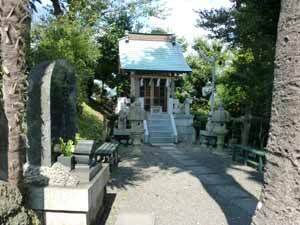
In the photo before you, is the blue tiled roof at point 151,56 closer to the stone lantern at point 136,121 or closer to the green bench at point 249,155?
the stone lantern at point 136,121

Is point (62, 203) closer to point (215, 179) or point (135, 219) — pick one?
point (135, 219)

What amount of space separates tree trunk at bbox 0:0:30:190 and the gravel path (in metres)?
2.04

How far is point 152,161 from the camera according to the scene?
34.5 ft

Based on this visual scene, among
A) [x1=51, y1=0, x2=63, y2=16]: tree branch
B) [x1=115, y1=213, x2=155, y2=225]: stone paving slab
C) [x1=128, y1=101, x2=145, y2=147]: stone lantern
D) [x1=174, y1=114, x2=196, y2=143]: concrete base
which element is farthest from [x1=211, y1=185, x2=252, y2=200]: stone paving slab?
[x1=51, y1=0, x2=63, y2=16]: tree branch

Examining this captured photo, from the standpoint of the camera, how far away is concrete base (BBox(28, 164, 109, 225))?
14.2ft

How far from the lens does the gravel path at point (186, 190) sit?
5.46m

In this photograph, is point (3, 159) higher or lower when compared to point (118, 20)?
lower

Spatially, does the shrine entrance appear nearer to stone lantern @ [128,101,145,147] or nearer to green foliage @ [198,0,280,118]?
stone lantern @ [128,101,145,147]

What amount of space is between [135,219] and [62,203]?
1.34 metres

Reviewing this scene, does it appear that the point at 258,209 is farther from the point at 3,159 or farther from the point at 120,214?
the point at 3,159

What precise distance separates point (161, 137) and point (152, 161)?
6494 mm

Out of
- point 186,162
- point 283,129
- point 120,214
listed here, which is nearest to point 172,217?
point 120,214

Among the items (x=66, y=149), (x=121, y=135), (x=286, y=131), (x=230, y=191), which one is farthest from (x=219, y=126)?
(x=286, y=131)

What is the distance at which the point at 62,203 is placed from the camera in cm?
436
